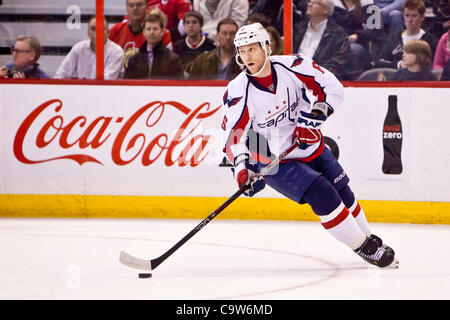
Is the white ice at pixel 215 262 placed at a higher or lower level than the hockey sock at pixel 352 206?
lower

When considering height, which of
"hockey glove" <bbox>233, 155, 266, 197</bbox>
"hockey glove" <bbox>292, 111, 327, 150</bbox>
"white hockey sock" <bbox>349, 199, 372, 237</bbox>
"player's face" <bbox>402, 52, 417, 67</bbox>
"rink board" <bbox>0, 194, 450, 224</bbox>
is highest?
"player's face" <bbox>402, 52, 417, 67</bbox>

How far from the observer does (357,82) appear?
21.1ft

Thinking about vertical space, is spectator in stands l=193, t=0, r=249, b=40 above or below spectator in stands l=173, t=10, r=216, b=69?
above

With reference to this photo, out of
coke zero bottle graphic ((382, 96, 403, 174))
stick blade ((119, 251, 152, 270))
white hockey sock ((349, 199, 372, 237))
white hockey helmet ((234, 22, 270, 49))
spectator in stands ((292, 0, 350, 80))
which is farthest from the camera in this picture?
spectator in stands ((292, 0, 350, 80))

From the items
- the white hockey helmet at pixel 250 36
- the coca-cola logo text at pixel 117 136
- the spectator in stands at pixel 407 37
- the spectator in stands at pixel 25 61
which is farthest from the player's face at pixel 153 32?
the white hockey helmet at pixel 250 36

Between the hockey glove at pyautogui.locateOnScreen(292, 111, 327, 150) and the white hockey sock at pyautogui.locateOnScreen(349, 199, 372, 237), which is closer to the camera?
the hockey glove at pyautogui.locateOnScreen(292, 111, 327, 150)

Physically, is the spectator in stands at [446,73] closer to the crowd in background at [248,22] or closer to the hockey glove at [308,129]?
the crowd in background at [248,22]

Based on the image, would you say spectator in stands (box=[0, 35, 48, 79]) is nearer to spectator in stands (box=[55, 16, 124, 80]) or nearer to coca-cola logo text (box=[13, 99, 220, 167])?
spectator in stands (box=[55, 16, 124, 80])

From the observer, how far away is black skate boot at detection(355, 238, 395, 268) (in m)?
4.32

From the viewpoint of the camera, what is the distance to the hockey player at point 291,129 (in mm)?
4301

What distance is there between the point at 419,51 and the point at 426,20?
0.73 feet

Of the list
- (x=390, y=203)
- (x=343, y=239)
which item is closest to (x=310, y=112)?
(x=343, y=239)

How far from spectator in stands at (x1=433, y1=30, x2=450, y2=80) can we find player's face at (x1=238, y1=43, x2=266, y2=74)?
7.77 feet

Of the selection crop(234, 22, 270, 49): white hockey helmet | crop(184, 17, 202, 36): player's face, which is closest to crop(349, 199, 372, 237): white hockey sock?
crop(234, 22, 270, 49): white hockey helmet
